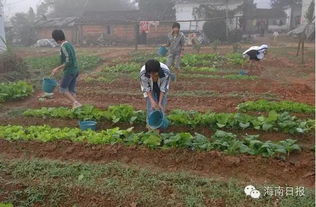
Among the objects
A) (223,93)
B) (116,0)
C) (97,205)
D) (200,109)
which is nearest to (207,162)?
(97,205)

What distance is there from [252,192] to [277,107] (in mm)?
3776

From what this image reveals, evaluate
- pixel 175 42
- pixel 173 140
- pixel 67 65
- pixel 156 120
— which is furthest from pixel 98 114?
pixel 175 42

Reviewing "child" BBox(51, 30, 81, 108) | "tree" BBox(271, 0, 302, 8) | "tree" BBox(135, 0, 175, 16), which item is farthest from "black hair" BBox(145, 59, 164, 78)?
"tree" BBox(271, 0, 302, 8)

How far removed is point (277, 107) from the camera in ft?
25.9

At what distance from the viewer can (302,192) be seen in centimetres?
448

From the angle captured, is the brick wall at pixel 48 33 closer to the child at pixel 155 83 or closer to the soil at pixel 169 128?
the soil at pixel 169 128

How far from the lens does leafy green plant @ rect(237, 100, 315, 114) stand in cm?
773

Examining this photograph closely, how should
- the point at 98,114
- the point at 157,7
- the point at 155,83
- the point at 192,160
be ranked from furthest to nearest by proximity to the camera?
the point at 157,7
the point at 98,114
the point at 155,83
the point at 192,160

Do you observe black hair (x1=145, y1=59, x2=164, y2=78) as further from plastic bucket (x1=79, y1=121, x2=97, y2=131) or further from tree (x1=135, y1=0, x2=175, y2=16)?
tree (x1=135, y1=0, x2=175, y2=16)

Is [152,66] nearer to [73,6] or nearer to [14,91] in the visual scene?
[14,91]

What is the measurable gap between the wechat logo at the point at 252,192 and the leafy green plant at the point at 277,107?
11.8 feet

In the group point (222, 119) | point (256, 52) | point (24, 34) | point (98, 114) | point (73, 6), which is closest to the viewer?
point (222, 119)

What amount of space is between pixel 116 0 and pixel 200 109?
47725mm

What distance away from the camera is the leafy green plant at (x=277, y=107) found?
7728 millimetres
